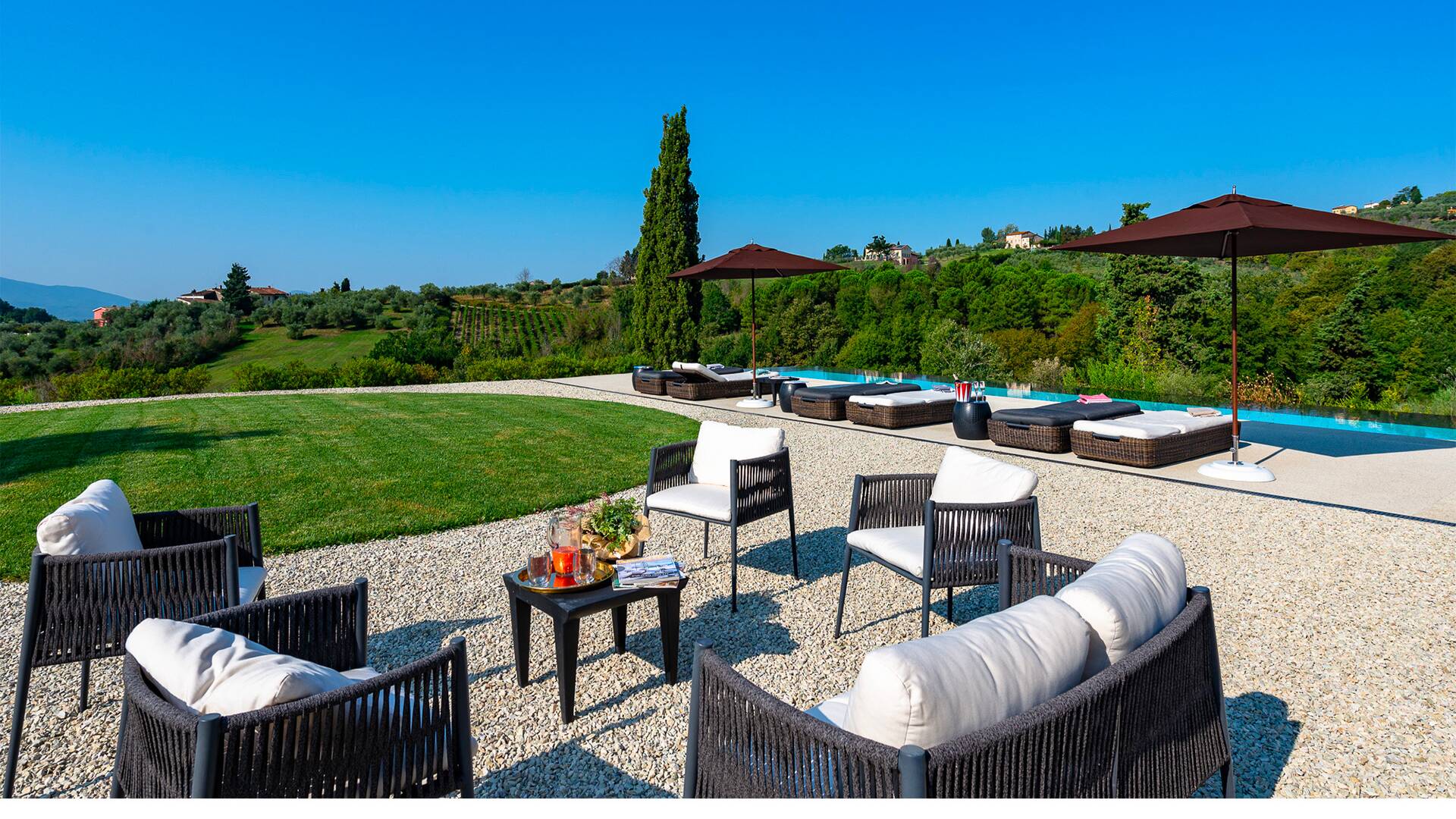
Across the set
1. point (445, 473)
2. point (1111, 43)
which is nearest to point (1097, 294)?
point (1111, 43)

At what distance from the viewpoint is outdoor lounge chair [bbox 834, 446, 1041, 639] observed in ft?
10.2

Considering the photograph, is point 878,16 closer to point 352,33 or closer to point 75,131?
point 352,33

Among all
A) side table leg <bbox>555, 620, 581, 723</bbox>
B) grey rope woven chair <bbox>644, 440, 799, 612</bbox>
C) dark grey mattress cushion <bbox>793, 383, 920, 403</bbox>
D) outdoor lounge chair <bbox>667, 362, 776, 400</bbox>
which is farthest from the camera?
outdoor lounge chair <bbox>667, 362, 776, 400</bbox>

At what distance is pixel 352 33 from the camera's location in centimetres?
1814

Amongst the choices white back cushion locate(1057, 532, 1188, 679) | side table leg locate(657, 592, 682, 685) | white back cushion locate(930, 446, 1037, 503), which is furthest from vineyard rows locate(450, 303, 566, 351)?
white back cushion locate(1057, 532, 1188, 679)

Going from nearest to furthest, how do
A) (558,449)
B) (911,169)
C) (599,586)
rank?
(599,586) → (558,449) → (911,169)

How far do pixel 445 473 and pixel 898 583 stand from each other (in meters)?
4.43

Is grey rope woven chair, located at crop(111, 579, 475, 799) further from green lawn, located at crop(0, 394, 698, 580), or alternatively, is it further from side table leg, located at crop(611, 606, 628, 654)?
green lawn, located at crop(0, 394, 698, 580)

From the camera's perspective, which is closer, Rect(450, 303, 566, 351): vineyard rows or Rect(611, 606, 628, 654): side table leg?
Rect(611, 606, 628, 654): side table leg

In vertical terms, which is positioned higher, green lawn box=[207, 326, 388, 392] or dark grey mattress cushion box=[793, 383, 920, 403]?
green lawn box=[207, 326, 388, 392]

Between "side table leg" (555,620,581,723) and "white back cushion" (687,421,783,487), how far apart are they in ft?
5.95

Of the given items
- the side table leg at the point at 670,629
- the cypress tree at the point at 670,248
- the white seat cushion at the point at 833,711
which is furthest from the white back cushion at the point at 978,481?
the cypress tree at the point at 670,248

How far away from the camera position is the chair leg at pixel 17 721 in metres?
2.29

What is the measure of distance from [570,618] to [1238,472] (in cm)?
601
